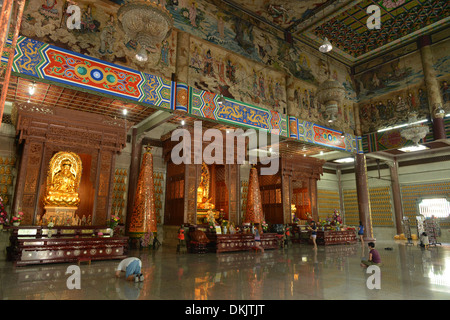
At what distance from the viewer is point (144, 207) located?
9641 millimetres

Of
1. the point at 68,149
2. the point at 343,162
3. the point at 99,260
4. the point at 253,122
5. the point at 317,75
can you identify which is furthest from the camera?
the point at 343,162

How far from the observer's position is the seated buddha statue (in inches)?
329

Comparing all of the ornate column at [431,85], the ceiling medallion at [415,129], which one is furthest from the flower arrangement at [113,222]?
the ornate column at [431,85]

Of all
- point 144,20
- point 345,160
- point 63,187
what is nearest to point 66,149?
point 63,187

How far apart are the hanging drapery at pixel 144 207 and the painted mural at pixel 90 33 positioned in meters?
3.44

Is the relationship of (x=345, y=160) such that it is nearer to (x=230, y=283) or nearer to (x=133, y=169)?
(x=133, y=169)

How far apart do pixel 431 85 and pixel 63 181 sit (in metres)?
15.7

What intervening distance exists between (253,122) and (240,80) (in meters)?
1.78

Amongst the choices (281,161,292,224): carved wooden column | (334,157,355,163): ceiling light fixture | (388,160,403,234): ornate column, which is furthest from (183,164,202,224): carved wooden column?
(388,160,403,234): ornate column

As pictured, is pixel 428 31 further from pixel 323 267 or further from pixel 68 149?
pixel 68 149

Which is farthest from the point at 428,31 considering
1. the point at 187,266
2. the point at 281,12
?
the point at 187,266

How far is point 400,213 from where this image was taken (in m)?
17.4

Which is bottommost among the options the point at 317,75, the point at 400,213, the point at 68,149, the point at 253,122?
the point at 400,213

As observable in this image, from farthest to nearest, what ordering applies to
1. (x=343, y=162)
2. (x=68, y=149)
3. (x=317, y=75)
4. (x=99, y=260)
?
(x=343, y=162) → (x=317, y=75) → (x=68, y=149) → (x=99, y=260)
